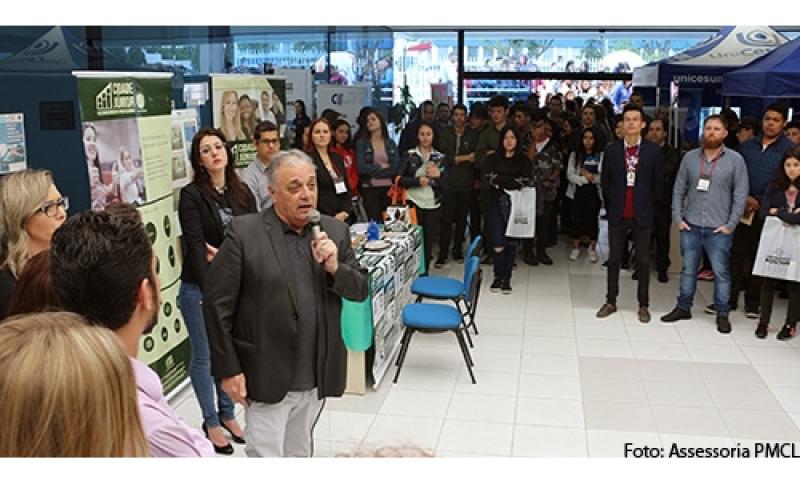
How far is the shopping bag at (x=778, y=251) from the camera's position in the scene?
574 centimetres

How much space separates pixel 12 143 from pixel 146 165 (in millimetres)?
937

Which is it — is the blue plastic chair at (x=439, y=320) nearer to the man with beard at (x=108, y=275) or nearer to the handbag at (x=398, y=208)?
the handbag at (x=398, y=208)

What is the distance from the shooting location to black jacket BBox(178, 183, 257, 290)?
386cm

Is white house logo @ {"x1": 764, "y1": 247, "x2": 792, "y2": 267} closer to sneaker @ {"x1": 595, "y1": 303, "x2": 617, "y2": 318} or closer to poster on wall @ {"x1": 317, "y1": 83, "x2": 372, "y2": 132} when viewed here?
sneaker @ {"x1": 595, "y1": 303, "x2": 617, "y2": 318}

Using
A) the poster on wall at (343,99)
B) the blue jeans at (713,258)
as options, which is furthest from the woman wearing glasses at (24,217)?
the poster on wall at (343,99)

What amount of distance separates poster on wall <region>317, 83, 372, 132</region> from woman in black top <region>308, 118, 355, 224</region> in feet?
11.4

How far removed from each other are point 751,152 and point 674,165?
1.09 meters

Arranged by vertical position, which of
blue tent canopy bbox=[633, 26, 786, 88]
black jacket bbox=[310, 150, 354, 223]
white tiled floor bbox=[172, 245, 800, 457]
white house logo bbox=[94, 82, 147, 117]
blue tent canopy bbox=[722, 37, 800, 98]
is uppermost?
blue tent canopy bbox=[633, 26, 786, 88]

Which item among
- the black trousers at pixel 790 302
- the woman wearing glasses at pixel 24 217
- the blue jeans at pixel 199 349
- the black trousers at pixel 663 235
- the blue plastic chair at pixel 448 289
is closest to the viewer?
the woman wearing glasses at pixel 24 217

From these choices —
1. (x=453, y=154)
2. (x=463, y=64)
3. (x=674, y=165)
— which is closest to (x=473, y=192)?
(x=453, y=154)

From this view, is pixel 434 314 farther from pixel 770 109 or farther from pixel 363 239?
pixel 770 109

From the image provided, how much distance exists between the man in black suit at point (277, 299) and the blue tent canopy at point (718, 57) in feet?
22.9

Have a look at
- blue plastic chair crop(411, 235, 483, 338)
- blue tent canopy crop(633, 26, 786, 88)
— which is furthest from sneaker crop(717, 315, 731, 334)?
blue tent canopy crop(633, 26, 786, 88)

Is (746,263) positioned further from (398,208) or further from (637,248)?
(398,208)
